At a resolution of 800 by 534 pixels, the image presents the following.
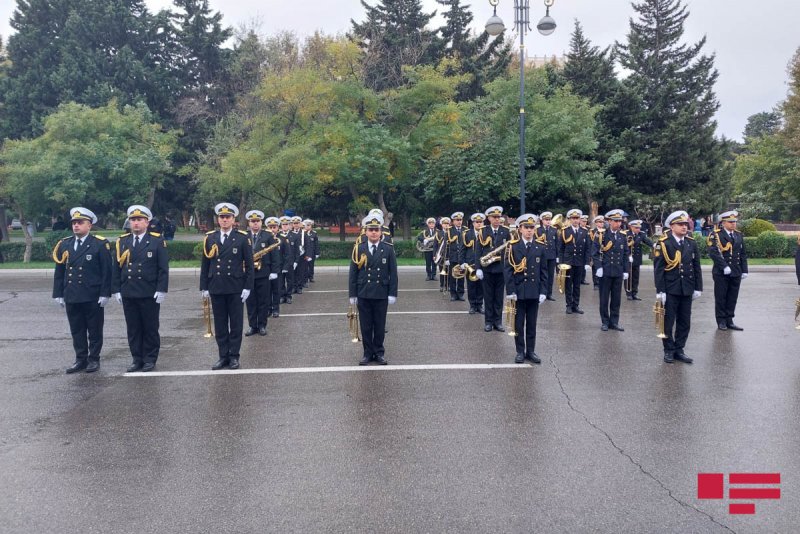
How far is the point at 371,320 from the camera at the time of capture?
8117 millimetres

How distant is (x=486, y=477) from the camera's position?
4.54 metres

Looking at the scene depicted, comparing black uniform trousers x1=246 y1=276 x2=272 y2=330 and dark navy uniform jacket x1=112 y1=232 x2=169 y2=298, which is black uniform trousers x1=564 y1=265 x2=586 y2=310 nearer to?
black uniform trousers x1=246 y1=276 x2=272 y2=330

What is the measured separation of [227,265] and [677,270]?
5.96 m

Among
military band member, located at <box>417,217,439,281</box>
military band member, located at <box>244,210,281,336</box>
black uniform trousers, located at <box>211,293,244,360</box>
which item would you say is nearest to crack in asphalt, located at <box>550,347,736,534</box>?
black uniform trousers, located at <box>211,293,244,360</box>

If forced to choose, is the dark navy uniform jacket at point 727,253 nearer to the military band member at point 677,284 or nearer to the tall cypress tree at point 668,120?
the military band member at point 677,284

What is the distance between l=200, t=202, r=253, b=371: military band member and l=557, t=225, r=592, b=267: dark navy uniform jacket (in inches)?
299

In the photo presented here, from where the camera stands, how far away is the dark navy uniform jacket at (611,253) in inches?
434

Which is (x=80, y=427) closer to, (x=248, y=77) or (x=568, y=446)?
(x=568, y=446)

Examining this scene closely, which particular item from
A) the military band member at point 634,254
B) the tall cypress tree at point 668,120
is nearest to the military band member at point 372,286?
the military band member at point 634,254

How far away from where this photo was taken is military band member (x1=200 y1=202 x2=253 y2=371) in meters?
8.02

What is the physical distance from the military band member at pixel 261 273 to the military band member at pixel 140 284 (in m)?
1.92

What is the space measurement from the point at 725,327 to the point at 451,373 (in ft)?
18.4

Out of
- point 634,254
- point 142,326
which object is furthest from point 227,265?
point 634,254

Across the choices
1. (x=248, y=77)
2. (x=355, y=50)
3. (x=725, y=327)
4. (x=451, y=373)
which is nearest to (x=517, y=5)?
(x=355, y=50)
